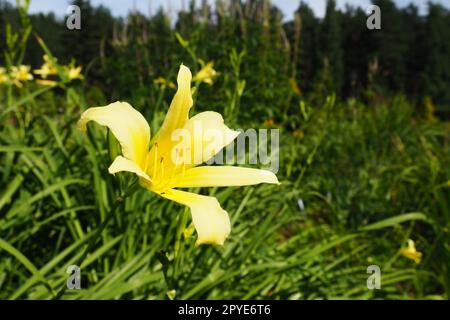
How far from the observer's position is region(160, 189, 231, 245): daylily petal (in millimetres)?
→ 701

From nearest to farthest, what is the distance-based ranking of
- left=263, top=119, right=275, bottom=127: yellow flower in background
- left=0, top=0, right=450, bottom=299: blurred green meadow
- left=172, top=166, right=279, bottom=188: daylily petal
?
left=172, top=166, right=279, bottom=188: daylily petal
left=0, top=0, right=450, bottom=299: blurred green meadow
left=263, top=119, right=275, bottom=127: yellow flower in background

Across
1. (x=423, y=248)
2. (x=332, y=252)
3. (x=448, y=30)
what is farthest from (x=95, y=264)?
(x=448, y=30)

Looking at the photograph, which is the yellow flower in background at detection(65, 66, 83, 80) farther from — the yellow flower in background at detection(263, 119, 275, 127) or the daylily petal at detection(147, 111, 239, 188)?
the daylily petal at detection(147, 111, 239, 188)

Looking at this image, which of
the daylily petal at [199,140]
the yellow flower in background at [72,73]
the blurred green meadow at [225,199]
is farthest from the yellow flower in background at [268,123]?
the daylily petal at [199,140]

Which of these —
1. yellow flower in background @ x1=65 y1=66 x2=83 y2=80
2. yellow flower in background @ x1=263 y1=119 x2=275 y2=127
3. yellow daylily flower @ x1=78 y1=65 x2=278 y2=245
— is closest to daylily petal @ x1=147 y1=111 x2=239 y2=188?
yellow daylily flower @ x1=78 y1=65 x2=278 y2=245

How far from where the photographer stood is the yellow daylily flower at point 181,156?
28.7 inches

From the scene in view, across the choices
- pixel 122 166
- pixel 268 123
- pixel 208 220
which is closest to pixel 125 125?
pixel 122 166

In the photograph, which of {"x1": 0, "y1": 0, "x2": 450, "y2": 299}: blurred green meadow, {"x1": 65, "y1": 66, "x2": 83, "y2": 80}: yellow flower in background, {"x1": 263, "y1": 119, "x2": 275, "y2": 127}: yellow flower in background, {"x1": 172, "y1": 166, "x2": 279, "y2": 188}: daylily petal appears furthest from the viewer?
{"x1": 263, "y1": 119, "x2": 275, "y2": 127}: yellow flower in background

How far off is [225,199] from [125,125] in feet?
3.25

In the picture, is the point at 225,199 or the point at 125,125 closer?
the point at 125,125

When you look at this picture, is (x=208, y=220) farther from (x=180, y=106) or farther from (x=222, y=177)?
(x=180, y=106)

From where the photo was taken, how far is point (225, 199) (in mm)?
1744

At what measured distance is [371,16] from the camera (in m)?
2.10

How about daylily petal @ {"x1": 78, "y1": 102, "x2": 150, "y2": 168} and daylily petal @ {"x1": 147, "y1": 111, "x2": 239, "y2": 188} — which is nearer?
daylily petal @ {"x1": 78, "y1": 102, "x2": 150, "y2": 168}
